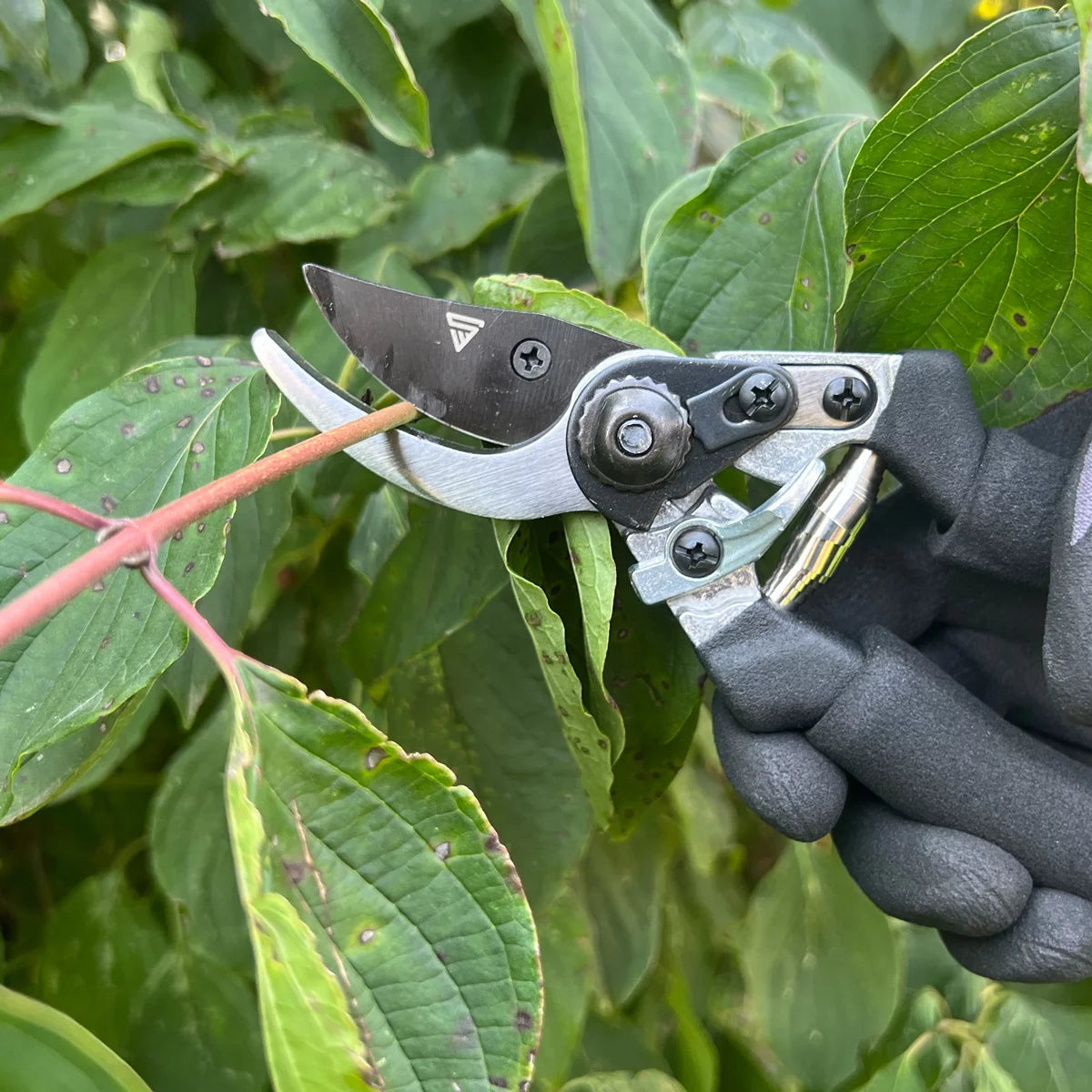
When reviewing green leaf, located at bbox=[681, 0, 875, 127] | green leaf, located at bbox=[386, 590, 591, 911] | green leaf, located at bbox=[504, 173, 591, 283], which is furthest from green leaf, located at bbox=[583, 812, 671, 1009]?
green leaf, located at bbox=[681, 0, 875, 127]

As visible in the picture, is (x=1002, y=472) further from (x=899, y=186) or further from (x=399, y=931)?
(x=399, y=931)

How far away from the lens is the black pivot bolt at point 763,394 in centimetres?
38

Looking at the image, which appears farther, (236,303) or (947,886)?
(236,303)

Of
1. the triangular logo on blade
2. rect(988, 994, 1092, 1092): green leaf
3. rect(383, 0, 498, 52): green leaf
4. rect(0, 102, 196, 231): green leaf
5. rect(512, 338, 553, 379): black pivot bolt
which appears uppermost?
rect(383, 0, 498, 52): green leaf

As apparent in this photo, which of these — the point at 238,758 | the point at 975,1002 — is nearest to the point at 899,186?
the point at 238,758

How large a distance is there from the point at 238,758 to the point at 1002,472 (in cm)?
32

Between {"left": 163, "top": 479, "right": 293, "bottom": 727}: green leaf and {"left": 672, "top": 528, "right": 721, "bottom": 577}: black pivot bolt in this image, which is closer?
{"left": 672, "top": 528, "right": 721, "bottom": 577}: black pivot bolt

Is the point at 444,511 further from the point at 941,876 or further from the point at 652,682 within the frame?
the point at 941,876

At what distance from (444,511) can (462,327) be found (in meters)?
0.14

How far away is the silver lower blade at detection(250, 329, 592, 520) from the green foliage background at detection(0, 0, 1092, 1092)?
0.02 metres

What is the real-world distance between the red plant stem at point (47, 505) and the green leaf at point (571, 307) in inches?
7.4

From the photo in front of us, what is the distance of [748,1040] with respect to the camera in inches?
34.9

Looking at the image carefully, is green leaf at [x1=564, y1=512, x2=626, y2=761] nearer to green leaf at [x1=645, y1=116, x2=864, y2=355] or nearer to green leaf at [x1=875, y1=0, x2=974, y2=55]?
green leaf at [x1=645, y1=116, x2=864, y2=355]

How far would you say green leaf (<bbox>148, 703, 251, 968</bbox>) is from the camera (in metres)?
0.61
